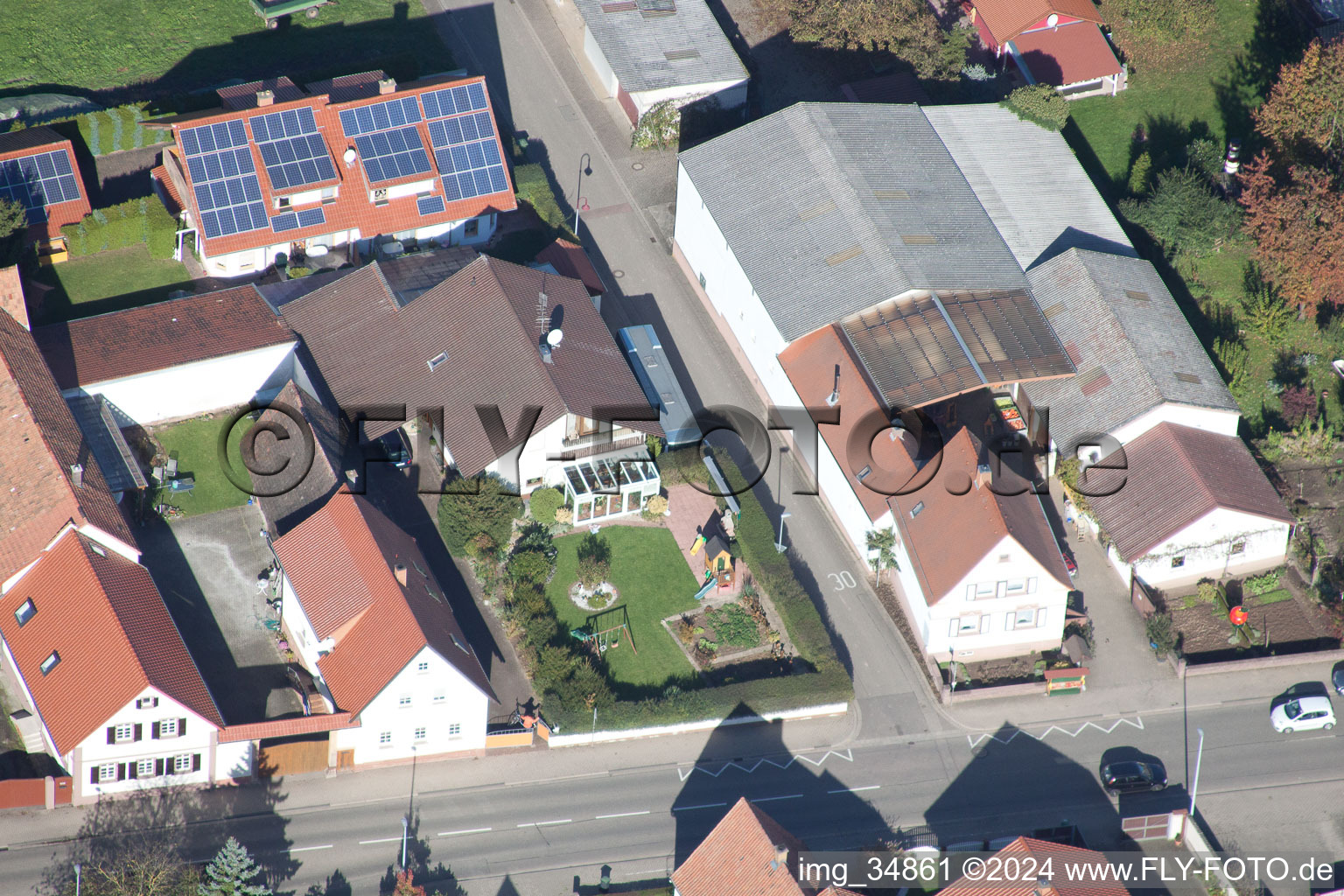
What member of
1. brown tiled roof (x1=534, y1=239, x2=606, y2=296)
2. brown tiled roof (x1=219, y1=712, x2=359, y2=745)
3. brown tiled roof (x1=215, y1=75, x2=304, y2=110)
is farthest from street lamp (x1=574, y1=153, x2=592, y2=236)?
brown tiled roof (x1=219, y1=712, x2=359, y2=745)

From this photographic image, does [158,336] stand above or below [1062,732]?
above

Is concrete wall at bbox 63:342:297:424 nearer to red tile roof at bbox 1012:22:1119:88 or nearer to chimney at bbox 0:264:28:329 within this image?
chimney at bbox 0:264:28:329

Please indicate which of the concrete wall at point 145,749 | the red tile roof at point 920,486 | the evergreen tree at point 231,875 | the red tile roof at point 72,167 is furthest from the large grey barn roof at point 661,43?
the evergreen tree at point 231,875

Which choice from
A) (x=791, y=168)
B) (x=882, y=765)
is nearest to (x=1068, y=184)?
(x=791, y=168)

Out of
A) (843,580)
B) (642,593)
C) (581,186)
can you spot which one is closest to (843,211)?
(581,186)

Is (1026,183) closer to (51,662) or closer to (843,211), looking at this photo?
(843,211)
